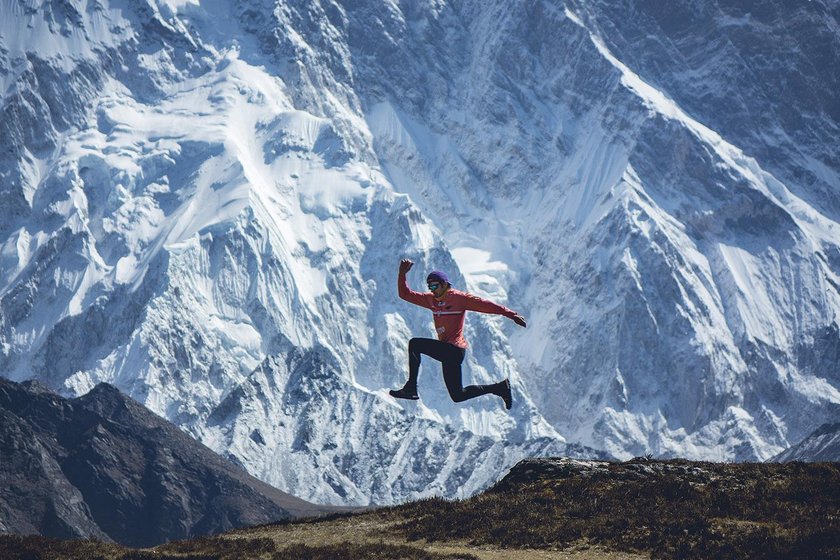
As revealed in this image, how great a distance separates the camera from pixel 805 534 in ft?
154

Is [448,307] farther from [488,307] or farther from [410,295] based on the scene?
[488,307]

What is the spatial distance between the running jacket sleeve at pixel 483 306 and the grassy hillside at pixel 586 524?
622cm

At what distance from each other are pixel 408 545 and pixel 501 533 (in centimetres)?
255

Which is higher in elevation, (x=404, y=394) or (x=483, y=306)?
(x=483, y=306)

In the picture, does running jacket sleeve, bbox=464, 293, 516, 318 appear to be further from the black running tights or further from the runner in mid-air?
the black running tights

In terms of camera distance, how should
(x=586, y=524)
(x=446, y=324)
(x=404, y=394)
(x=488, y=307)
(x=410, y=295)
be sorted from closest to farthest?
(x=488, y=307), (x=446, y=324), (x=410, y=295), (x=586, y=524), (x=404, y=394)

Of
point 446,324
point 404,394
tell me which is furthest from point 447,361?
point 404,394

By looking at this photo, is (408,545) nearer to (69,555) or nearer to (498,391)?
(498,391)

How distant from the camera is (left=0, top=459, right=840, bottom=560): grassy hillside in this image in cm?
4744

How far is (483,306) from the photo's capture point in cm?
4825

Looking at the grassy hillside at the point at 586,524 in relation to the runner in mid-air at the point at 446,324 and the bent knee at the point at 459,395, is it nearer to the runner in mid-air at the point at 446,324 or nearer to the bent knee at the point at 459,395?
the bent knee at the point at 459,395

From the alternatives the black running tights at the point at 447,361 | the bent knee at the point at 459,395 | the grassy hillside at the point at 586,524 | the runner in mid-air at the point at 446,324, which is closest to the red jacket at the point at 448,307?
the runner in mid-air at the point at 446,324

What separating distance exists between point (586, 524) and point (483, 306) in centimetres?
677

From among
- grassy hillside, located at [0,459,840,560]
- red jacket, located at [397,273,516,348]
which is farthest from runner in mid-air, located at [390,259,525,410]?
grassy hillside, located at [0,459,840,560]
